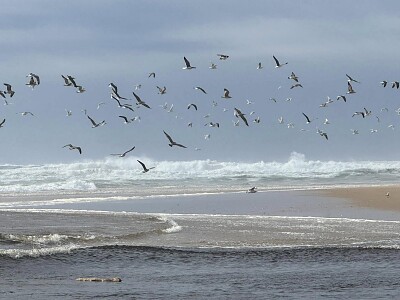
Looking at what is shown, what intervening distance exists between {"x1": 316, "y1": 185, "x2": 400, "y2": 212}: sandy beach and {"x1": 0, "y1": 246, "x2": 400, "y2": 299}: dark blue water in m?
14.1

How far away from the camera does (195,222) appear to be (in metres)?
25.0

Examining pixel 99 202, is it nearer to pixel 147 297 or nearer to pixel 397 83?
pixel 397 83

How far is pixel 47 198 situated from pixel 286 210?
590 inches

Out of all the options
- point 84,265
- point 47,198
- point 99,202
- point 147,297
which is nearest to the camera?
point 147,297

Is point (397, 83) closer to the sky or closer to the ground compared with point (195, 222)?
closer to the sky

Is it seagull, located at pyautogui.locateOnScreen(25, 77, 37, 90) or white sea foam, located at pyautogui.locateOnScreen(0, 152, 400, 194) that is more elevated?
seagull, located at pyautogui.locateOnScreen(25, 77, 37, 90)

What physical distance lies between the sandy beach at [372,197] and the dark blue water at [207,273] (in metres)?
14.1

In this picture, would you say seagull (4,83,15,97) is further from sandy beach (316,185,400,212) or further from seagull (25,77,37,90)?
sandy beach (316,185,400,212)

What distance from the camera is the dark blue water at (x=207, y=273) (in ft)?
45.3

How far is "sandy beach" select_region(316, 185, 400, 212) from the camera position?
3275cm

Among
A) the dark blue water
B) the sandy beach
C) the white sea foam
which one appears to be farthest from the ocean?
the white sea foam

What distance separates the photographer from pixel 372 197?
3753 cm

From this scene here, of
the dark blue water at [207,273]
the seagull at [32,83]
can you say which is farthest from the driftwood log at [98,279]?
the seagull at [32,83]

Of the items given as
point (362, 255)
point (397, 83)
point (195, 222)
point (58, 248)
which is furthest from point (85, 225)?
point (397, 83)
